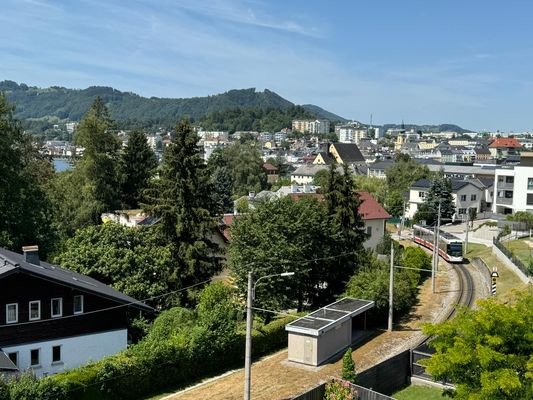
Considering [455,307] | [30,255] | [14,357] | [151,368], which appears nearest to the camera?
[455,307]

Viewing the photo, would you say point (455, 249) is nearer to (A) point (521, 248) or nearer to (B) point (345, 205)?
(A) point (521, 248)

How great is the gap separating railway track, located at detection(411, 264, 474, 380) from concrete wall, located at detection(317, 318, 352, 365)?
375cm

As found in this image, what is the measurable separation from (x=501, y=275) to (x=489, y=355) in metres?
33.0

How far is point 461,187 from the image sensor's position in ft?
300

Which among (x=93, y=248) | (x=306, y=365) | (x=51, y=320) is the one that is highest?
(x=93, y=248)

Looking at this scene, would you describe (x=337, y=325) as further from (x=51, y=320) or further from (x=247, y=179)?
(x=247, y=179)

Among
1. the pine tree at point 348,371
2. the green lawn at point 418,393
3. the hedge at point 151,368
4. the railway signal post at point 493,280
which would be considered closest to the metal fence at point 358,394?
the pine tree at point 348,371

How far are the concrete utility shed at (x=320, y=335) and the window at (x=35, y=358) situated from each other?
12.1 metres

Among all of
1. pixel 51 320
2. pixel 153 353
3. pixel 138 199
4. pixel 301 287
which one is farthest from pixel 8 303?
pixel 138 199

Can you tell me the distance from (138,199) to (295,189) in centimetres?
3311

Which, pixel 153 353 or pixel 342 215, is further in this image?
pixel 342 215

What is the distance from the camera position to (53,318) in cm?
2967

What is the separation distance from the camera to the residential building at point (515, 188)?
270 ft

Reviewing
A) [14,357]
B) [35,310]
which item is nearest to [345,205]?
[35,310]
